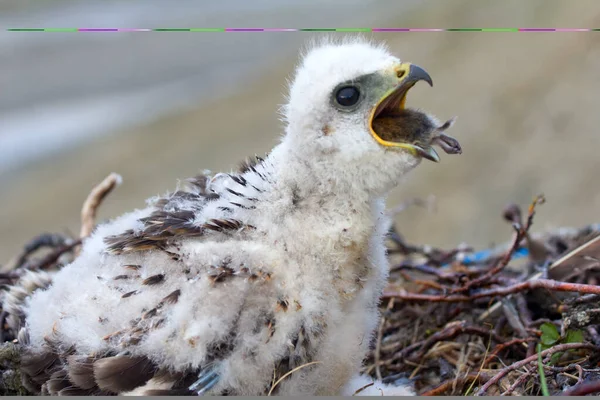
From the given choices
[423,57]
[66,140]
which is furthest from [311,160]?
[66,140]

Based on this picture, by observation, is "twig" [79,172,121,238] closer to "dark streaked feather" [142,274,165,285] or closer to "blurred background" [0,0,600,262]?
"blurred background" [0,0,600,262]

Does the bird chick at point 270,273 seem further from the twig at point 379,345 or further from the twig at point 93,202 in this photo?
the twig at point 93,202

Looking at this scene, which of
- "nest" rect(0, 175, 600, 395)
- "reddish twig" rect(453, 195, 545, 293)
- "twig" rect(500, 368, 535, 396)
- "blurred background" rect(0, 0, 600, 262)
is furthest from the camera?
"blurred background" rect(0, 0, 600, 262)

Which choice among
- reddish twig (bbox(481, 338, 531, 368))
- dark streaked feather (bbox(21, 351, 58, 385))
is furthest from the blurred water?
dark streaked feather (bbox(21, 351, 58, 385))

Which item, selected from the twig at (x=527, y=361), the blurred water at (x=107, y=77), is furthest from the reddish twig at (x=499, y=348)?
the blurred water at (x=107, y=77)

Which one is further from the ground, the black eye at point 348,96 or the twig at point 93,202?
the twig at point 93,202

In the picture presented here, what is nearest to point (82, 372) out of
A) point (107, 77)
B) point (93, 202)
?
A: point (93, 202)

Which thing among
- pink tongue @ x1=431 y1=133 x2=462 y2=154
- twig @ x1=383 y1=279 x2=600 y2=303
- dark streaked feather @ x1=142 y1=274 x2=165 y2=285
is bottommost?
twig @ x1=383 y1=279 x2=600 y2=303
